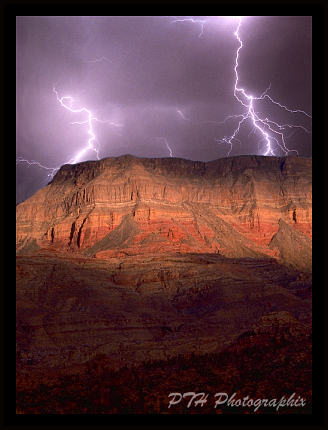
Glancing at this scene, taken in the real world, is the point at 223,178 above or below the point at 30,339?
above

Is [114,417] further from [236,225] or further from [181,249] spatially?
[236,225]

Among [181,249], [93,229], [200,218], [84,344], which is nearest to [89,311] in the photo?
[84,344]

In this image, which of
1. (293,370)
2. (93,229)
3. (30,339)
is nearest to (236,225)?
(93,229)

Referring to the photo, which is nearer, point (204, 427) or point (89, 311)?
point (204, 427)

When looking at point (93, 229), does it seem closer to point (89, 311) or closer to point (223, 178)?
point (223, 178)

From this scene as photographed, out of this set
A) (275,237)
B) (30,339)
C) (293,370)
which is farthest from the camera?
(275,237)

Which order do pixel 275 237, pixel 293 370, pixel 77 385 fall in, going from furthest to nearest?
pixel 275 237
pixel 77 385
pixel 293 370
